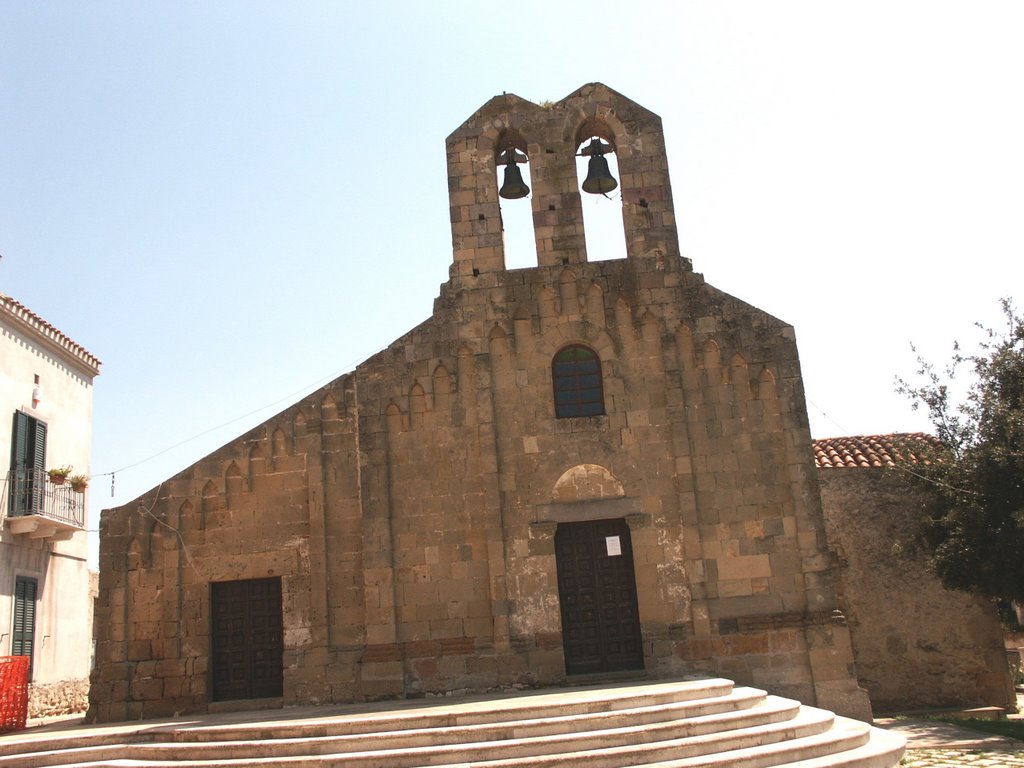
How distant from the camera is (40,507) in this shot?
58.4 ft

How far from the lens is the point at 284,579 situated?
13.0m

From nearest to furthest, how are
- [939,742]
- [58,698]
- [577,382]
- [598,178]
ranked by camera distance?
[939,742] → [577,382] → [598,178] → [58,698]

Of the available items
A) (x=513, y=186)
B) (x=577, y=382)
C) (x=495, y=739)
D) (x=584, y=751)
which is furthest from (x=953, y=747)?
(x=513, y=186)

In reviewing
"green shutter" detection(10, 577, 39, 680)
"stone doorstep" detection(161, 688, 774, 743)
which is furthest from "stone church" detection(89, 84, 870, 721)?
"green shutter" detection(10, 577, 39, 680)

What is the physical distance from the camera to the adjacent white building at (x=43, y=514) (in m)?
17.3

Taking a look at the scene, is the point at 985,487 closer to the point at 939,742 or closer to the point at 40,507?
the point at 939,742

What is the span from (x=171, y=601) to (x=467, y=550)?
4385 millimetres

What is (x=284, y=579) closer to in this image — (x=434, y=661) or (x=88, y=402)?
(x=434, y=661)

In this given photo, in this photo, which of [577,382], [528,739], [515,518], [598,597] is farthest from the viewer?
[577,382]

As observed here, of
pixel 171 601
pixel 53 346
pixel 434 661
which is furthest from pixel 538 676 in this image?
pixel 53 346

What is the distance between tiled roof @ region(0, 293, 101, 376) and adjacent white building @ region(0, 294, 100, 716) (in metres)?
0.02

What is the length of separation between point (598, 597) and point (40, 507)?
38.5 feet

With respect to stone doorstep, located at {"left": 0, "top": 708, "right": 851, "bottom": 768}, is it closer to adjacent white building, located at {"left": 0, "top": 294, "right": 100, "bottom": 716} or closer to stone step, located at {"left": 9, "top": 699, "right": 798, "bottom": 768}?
stone step, located at {"left": 9, "top": 699, "right": 798, "bottom": 768}

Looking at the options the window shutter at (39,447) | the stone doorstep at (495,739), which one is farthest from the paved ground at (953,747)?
the window shutter at (39,447)
